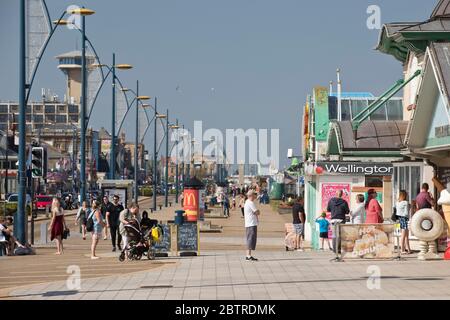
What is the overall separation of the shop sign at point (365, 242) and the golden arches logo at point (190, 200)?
102ft

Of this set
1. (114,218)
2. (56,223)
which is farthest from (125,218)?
(114,218)

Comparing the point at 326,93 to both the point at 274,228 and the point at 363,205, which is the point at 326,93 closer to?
the point at 274,228

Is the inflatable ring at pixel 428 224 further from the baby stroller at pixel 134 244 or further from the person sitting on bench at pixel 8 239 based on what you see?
the person sitting on bench at pixel 8 239

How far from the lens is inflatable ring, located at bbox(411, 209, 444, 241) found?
23.2 metres

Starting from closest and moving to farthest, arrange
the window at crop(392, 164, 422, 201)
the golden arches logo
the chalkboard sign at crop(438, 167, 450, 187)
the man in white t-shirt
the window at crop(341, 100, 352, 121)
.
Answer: the man in white t-shirt → the chalkboard sign at crop(438, 167, 450, 187) → the window at crop(392, 164, 422, 201) → the window at crop(341, 100, 352, 121) → the golden arches logo

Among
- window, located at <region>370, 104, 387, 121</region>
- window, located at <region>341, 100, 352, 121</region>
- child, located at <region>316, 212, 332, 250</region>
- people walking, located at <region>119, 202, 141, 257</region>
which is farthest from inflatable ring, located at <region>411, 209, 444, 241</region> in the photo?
window, located at <region>370, 104, 387, 121</region>

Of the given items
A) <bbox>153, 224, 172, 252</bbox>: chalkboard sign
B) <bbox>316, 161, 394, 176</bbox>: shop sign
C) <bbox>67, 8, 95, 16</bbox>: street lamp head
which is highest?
<bbox>67, 8, 95, 16</bbox>: street lamp head

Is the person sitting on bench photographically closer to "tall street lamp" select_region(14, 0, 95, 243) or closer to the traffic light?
"tall street lamp" select_region(14, 0, 95, 243)

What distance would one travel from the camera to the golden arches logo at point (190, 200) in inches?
2122

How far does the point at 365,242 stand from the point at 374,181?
10360mm

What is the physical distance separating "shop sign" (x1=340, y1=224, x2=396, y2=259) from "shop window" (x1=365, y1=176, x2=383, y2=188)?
9.76 metres

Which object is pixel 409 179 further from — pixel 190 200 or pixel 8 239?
pixel 190 200

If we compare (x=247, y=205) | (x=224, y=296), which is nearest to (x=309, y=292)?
(x=224, y=296)
